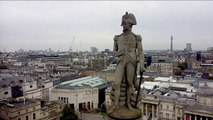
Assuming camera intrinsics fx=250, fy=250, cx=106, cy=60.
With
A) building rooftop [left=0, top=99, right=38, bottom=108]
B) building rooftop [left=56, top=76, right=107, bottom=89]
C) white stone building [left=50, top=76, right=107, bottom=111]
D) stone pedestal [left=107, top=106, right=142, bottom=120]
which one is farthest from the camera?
building rooftop [left=56, top=76, right=107, bottom=89]

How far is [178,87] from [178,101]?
11.0m

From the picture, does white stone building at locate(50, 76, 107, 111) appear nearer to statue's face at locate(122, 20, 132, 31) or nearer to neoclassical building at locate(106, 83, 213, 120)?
neoclassical building at locate(106, 83, 213, 120)

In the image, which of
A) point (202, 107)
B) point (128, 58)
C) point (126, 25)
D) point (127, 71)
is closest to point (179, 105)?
point (202, 107)

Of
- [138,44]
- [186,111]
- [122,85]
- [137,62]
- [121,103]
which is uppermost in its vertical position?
[138,44]

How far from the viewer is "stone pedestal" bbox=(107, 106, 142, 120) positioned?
30.8ft

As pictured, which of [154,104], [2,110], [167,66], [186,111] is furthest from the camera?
[167,66]

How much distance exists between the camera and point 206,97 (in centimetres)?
4353

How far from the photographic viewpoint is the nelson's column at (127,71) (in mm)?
9742

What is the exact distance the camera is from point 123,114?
9.48 meters

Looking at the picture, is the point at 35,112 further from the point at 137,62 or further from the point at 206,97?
the point at 137,62

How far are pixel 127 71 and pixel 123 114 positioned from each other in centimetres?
165

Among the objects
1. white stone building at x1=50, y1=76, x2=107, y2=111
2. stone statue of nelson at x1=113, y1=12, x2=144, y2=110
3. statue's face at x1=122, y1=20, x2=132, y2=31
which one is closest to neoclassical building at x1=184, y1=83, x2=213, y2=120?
white stone building at x1=50, y1=76, x2=107, y2=111

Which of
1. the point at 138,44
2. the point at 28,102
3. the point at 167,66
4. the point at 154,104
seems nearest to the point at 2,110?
the point at 28,102

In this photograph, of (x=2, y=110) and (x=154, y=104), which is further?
(x=154, y=104)
